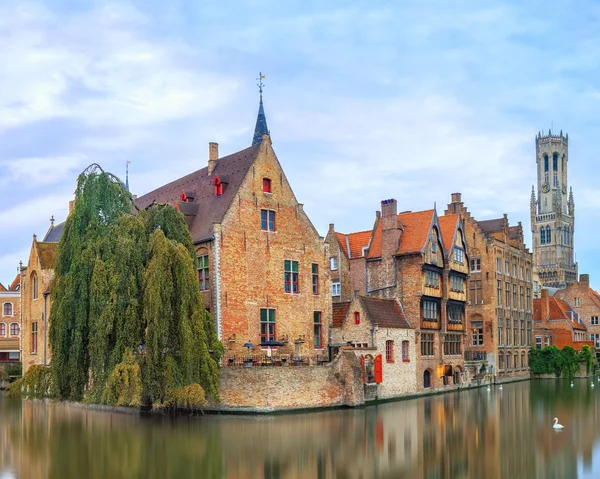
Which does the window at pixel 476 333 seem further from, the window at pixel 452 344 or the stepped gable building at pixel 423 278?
the stepped gable building at pixel 423 278

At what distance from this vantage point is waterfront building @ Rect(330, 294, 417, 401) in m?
37.5

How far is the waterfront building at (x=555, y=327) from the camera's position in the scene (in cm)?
6662

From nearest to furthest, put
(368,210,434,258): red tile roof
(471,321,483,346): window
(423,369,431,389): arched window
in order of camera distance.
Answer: (368,210,434,258): red tile roof < (423,369,431,389): arched window < (471,321,483,346): window

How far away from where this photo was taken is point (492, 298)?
55.1 metres

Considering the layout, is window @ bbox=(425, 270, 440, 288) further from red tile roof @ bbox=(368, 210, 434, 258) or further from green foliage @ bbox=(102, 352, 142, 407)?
green foliage @ bbox=(102, 352, 142, 407)

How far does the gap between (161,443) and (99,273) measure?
826cm

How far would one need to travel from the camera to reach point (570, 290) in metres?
75.8

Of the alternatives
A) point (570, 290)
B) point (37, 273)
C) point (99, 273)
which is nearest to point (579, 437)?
point (99, 273)

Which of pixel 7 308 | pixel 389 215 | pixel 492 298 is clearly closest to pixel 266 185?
pixel 389 215

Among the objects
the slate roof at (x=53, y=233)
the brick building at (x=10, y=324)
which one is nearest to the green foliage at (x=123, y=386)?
the slate roof at (x=53, y=233)

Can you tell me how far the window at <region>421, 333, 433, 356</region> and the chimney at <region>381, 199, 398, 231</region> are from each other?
22.6 ft

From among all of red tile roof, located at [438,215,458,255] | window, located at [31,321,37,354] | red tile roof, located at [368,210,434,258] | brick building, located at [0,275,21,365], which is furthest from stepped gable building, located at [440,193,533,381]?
brick building, located at [0,275,21,365]

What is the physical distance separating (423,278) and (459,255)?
6.31 meters

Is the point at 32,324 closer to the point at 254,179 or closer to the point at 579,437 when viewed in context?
the point at 254,179
